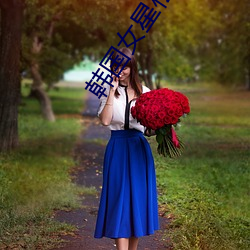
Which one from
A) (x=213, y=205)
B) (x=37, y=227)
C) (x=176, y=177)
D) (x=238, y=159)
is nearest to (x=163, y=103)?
(x=37, y=227)

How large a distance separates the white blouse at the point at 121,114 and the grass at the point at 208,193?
903 millimetres

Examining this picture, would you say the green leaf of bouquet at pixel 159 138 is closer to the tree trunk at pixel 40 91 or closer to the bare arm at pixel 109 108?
the bare arm at pixel 109 108

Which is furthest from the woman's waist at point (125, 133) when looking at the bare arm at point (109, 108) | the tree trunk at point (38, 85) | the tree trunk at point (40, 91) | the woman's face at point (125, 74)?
the tree trunk at point (40, 91)

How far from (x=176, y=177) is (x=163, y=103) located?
605 centimetres

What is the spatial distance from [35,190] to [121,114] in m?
4.83

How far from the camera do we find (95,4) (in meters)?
19.1

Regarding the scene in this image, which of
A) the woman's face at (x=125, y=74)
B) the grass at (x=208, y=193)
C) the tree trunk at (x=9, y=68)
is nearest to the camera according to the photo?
the woman's face at (x=125, y=74)

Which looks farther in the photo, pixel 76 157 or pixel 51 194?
pixel 76 157

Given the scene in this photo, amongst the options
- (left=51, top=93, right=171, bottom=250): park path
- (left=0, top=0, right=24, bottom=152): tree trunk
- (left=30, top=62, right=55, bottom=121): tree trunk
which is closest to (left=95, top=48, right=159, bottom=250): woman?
(left=51, top=93, right=171, bottom=250): park path

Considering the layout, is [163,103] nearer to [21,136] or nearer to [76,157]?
[76,157]

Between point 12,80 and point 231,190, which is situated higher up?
point 12,80

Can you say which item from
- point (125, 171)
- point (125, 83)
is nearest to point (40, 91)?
point (125, 83)

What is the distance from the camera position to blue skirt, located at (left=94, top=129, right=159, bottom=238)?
18.5 feet

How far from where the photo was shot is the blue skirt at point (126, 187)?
5648 millimetres
